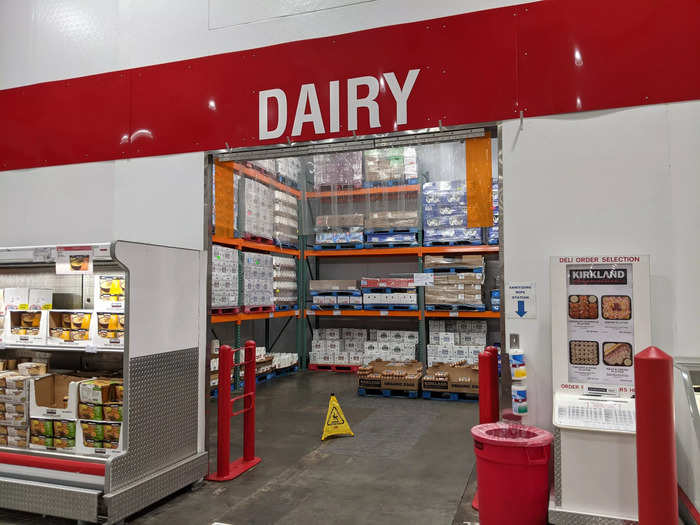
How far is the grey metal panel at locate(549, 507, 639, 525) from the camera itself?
10.0 feet

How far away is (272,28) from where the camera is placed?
176 inches

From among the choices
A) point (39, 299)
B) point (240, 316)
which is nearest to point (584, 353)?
point (39, 299)

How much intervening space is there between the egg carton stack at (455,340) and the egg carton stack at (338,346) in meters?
1.36

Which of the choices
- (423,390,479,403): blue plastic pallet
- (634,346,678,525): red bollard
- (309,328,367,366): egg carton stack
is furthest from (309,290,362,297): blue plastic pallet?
(634,346,678,525): red bollard

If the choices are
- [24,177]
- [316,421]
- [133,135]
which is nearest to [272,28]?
[133,135]

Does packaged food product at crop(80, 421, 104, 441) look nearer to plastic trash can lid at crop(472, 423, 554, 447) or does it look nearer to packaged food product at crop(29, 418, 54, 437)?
packaged food product at crop(29, 418, 54, 437)

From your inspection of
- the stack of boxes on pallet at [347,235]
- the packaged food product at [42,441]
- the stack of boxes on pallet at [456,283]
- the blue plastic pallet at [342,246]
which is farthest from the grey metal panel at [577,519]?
the blue plastic pallet at [342,246]

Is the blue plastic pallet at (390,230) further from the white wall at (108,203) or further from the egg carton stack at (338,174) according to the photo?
the white wall at (108,203)

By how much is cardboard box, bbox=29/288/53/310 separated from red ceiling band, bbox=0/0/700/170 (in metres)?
1.27

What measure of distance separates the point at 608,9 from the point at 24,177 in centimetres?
528

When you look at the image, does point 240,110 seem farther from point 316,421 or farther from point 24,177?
point 316,421

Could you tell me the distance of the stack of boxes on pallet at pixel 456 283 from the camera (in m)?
9.30

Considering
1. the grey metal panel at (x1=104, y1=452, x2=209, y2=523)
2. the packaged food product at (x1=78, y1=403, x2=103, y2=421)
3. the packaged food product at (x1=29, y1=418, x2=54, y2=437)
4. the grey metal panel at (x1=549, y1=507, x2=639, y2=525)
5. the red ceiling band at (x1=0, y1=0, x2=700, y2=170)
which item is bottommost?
the grey metal panel at (x1=104, y1=452, x2=209, y2=523)

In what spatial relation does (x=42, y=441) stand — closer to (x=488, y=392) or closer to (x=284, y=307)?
(x=488, y=392)
